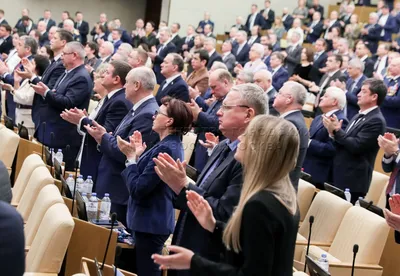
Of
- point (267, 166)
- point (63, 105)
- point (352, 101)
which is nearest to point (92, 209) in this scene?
point (63, 105)

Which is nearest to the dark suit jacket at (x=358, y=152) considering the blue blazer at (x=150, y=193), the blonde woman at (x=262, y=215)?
the blue blazer at (x=150, y=193)

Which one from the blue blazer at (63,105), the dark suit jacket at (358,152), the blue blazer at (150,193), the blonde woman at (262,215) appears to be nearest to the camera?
the blonde woman at (262,215)

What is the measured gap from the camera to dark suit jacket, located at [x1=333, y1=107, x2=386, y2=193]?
6.52 m

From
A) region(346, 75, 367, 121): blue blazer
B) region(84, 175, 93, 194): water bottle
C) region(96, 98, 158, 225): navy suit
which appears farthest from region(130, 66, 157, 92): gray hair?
region(346, 75, 367, 121): blue blazer

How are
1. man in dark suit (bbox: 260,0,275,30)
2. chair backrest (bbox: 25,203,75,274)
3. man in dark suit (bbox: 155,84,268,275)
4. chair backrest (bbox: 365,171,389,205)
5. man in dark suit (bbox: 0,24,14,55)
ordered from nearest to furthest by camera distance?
man in dark suit (bbox: 155,84,268,275), chair backrest (bbox: 25,203,75,274), chair backrest (bbox: 365,171,389,205), man in dark suit (bbox: 0,24,14,55), man in dark suit (bbox: 260,0,275,30)

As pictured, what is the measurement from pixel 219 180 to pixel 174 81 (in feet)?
14.8

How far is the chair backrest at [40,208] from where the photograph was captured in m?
4.34

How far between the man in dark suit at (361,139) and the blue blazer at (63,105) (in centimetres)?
230

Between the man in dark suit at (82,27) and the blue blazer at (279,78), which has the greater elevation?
the man in dark suit at (82,27)

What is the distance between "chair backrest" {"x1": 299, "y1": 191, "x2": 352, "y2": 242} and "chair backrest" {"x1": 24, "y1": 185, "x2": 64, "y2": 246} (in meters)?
2.06

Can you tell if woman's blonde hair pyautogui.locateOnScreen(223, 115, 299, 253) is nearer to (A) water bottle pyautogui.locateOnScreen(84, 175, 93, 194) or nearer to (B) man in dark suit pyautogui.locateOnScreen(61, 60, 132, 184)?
(A) water bottle pyautogui.locateOnScreen(84, 175, 93, 194)

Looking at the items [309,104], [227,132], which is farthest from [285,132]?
[309,104]

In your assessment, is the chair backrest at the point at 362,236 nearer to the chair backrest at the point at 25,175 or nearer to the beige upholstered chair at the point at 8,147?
the chair backrest at the point at 25,175

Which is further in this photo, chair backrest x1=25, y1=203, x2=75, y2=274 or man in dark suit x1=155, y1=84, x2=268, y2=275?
chair backrest x1=25, y1=203, x2=75, y2=274
